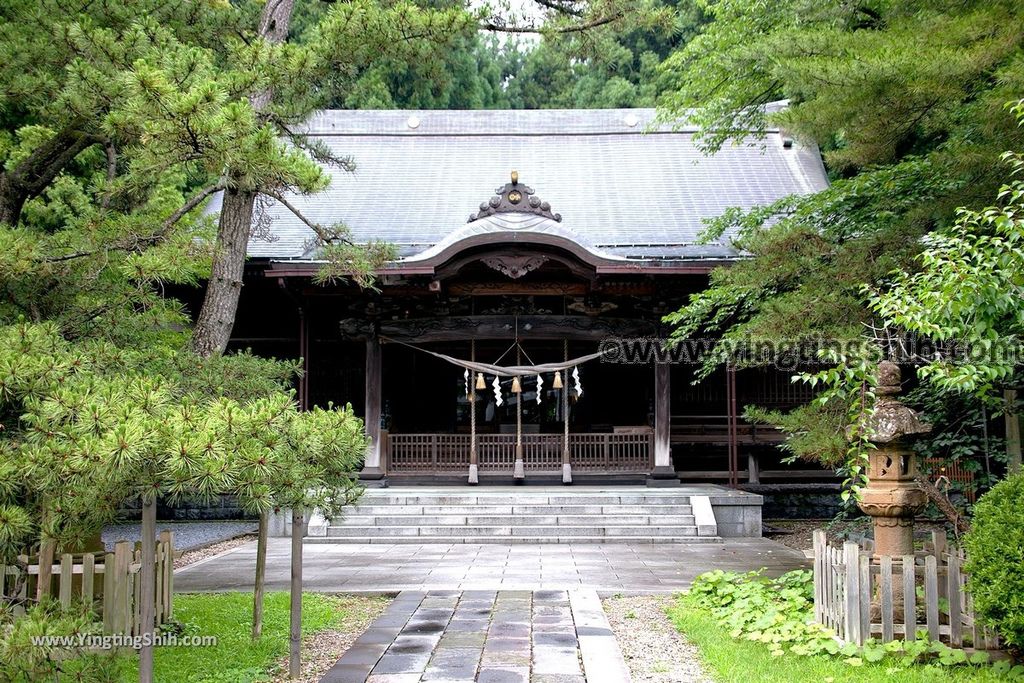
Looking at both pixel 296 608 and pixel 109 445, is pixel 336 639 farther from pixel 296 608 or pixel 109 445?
pixel 109 445

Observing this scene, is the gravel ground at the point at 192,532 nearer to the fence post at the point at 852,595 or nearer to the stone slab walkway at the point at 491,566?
the stone slab walkway at the point at 491,566

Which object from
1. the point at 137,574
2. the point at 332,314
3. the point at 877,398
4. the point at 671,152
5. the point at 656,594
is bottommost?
the point at 656,594

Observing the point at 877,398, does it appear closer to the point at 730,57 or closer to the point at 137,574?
the point at 730,57

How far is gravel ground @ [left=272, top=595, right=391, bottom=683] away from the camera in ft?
16.1

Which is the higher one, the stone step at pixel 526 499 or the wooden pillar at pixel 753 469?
the wooden pillar at pixel 753 469

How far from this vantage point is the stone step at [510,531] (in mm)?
10883

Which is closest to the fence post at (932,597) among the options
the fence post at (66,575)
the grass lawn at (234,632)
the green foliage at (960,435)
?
the green foliage at (960,435)

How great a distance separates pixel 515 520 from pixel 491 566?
2640mm

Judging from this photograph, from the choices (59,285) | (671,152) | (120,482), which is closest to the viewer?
(120,482)

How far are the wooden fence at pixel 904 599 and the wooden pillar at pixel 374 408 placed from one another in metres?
8.84

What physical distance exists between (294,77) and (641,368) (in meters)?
10.2

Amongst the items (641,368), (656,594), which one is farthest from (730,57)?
(641,368)

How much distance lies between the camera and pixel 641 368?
15.2 meters

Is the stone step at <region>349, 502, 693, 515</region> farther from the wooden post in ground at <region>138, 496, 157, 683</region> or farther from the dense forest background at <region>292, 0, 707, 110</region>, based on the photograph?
the dense forest background at <region>292, 0, 707, 110</region>
